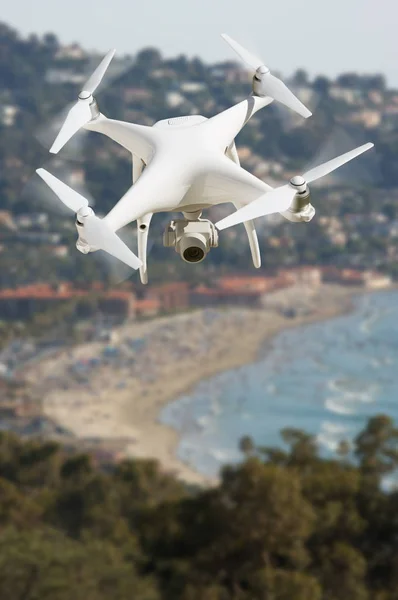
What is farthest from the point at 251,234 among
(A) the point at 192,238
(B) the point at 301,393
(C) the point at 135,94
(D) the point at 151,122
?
(C) the point at 135,94

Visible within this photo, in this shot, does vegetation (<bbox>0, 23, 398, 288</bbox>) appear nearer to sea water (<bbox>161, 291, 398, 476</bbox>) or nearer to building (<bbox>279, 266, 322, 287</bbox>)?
building (<bbox>279, 266, 322, 287</bbox>)

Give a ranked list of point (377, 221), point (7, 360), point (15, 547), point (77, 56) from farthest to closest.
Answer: point (77, 56), point (377, 221), point (7, 360), point (15, 547)

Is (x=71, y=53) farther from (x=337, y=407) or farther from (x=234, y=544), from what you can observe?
(x=234, y=544)

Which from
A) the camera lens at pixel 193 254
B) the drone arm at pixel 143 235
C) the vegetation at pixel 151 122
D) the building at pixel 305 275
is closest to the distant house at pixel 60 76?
the vegetation at pixel 151 122

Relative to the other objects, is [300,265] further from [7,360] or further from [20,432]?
[20,432]

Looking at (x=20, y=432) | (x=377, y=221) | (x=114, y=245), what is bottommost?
(x=20, y=432)

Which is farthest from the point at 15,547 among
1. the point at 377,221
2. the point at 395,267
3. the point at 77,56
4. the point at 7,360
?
the point at 77,56

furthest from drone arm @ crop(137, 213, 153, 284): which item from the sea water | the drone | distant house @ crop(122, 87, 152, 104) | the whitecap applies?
distant house @ crop(122, 87, 152, 104)
